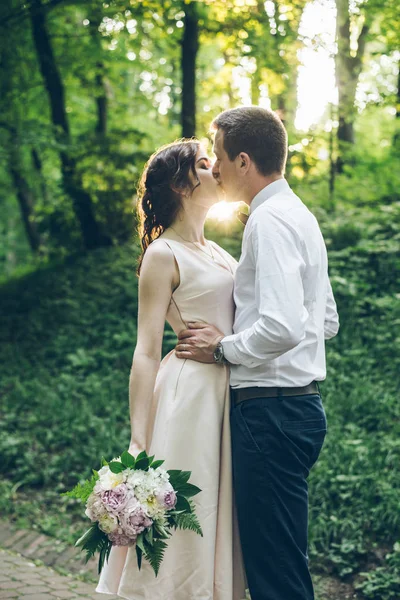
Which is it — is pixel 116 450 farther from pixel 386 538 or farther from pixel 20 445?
pixel 386 538

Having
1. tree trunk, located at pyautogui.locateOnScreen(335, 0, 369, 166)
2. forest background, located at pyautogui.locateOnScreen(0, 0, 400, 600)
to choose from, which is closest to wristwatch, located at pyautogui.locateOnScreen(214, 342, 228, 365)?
forest background, located at pyautogui.locateOnScreen(0, 0, 400, 600)

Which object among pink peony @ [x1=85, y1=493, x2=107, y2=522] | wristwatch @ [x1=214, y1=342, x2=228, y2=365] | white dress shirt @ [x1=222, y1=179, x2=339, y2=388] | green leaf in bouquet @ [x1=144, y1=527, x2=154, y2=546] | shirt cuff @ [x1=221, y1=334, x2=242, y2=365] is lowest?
green leaf in bouquet @ [x1=144, y1=527, x2=154, y2=546]

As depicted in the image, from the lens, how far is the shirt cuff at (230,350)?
9.38 ft

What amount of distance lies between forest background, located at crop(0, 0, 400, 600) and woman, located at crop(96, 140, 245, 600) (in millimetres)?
1348

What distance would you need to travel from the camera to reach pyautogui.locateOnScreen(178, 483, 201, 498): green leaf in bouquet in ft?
9.47

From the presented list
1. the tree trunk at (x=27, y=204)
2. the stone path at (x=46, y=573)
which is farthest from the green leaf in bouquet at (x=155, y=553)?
the tree trunk at (x=27, y=204)

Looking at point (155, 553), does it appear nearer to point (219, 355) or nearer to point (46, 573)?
point (219, 355)

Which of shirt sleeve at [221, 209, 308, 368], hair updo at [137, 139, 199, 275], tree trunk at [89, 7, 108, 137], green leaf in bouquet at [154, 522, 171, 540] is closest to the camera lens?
shirt sleeve at [221, 209, 308, 368]

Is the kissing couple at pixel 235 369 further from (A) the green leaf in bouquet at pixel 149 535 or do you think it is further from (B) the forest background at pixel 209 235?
(B) the forest background at pixel 209 235

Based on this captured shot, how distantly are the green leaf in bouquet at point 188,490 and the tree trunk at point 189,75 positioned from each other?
9.16 metres

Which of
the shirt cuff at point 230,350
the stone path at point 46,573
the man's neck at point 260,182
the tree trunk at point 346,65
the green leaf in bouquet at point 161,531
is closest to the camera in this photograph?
the green leaf in bouquet at point 161,531

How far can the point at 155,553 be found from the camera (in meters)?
2.75

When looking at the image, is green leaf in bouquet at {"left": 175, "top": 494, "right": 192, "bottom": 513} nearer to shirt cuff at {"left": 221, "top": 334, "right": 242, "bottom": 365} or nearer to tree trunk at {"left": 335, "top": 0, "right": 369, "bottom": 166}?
shirt cuff at {"left": 221, "top": 334, "right": 242, "bottom": 365}

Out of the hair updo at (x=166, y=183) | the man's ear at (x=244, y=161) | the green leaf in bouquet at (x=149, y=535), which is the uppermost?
the man's ear at (x=244, y=161)
